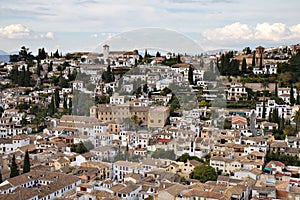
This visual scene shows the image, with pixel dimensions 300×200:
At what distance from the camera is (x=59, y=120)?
8.84m

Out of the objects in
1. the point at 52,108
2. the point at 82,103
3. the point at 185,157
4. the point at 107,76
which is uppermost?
the point at 107,76

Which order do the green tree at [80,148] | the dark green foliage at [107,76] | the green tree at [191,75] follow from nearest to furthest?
the green tree at [191,75] → the green tree at [80,148] → the dark green foliage at [107,76]

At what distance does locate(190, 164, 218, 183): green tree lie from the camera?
5469 millimetres

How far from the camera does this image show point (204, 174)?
18.1 ft

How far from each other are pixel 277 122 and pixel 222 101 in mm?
1862

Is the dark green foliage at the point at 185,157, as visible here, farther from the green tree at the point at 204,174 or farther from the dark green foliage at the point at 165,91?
the dark green foliage at the point at 165,91

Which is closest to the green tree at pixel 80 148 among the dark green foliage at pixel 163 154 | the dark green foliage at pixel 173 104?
the dark green foliage at pixel 163 154

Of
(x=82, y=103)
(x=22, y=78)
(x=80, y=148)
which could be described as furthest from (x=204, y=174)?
(x=22, y=78)

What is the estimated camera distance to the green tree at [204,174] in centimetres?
547

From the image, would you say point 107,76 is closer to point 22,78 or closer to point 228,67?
point 228,67

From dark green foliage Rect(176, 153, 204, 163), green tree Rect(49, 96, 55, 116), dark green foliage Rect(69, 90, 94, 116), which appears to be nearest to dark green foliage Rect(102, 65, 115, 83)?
dark green foliage Rect(69, 90, 94, 116)

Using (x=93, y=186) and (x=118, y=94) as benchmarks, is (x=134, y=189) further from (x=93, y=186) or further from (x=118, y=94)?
(x=118, y=94)

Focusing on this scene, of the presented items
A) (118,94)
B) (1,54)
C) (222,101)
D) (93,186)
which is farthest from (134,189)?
(1,54)

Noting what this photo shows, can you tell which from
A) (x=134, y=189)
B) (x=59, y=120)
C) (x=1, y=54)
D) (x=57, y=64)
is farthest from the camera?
(x=1, y=54)
